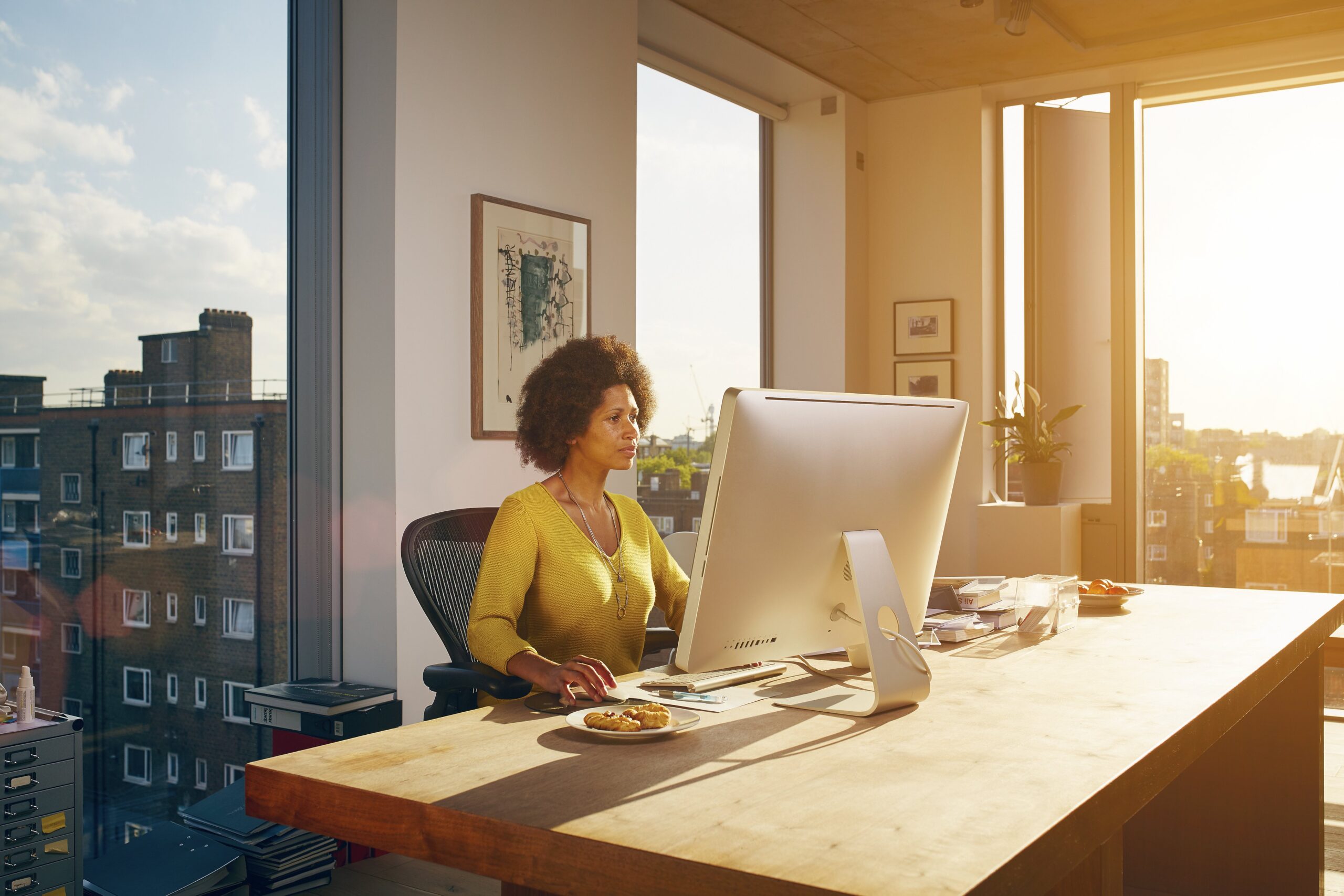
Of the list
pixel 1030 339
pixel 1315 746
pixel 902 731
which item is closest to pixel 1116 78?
pixel 1030 339

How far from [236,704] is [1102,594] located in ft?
8.15

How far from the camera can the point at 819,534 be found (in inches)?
63.4

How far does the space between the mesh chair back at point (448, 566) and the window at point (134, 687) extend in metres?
1.15

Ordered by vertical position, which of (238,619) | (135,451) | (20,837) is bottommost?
(20,837)

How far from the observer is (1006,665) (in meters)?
1.93

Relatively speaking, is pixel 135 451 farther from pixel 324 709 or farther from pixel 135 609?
pixel 324 709

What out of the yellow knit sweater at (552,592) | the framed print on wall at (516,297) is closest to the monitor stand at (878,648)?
the yellow knit sweater at (552,592)

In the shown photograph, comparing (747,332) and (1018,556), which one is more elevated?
(747,332)

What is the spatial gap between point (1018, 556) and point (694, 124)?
278cm

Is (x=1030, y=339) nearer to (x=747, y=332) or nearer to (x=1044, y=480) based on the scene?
(x=1044, y=480)

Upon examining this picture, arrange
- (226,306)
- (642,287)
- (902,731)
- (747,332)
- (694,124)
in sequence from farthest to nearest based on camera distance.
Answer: (747,332)
(694,124)
(642,287)
(226,306)
(902,731)

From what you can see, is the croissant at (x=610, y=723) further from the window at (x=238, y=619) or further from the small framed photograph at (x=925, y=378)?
the small framed photograph at (x=925, y=378)

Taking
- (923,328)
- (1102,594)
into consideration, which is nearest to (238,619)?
(1102,594)

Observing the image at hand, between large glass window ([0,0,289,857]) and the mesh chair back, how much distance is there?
1.11m
